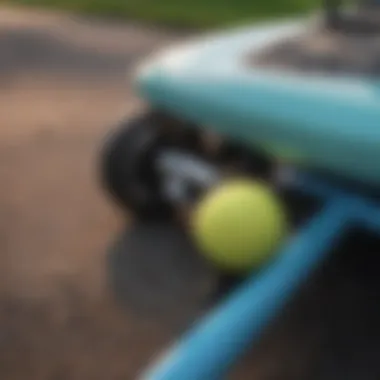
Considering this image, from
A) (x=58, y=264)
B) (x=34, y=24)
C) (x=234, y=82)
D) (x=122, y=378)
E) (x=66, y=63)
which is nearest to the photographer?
(x=122, y=378)

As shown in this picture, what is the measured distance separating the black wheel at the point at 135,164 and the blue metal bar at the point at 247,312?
0.34 m

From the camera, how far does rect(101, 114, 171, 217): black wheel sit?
1341 mm

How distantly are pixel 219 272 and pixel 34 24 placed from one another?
68.6 inches

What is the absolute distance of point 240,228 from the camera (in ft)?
3.45

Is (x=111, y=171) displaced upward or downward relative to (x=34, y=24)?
downward

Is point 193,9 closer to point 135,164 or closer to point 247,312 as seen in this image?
point 135,164

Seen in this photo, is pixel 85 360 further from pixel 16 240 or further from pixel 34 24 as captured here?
pixel 34 24

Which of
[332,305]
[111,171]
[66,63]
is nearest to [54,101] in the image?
[66,63]

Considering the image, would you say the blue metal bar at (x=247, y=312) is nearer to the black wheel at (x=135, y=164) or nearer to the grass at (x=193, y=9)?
the black wheel at (x=135, y=164)

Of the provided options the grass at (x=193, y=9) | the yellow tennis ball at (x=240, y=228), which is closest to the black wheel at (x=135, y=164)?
the yellow tennis ball at (x=240, y=228)

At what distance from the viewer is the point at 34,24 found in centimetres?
265

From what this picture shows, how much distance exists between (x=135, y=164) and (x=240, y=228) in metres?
0.34

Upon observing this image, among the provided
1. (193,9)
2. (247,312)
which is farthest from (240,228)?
(193,9)

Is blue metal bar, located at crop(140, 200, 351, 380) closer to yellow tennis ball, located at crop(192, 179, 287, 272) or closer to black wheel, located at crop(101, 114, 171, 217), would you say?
yellow tennis ball, located at crop(192, 179, 287, 272)
